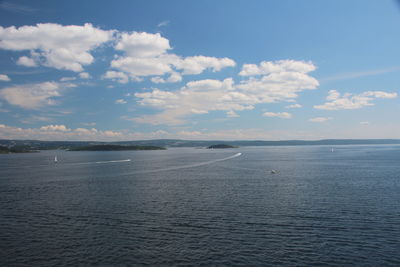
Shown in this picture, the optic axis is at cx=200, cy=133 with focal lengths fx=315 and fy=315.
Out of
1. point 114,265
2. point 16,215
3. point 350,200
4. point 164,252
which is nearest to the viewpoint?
point 114,265

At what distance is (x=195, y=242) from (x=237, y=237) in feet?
17.3

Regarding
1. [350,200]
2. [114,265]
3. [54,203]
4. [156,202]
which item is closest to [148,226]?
[114,265]

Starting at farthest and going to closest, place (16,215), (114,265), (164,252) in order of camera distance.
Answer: (16,215) < (164,252) < (114,265)

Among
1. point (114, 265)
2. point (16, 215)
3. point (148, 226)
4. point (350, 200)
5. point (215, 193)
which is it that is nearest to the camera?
point (114, 265)

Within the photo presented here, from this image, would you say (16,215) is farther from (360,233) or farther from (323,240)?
(360,233)

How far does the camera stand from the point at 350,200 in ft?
190

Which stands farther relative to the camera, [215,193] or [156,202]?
[215,193]

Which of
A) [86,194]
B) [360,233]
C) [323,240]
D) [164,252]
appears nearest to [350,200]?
[360,233]

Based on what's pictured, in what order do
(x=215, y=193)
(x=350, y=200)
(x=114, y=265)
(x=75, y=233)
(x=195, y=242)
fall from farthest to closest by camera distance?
(x=215, y=193)
(x=350, y=200)
(x=75, y=233)
(x=195, y=242)
(x=114, y=265)

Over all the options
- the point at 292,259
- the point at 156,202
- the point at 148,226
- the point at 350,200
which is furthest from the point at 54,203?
the point at 350,200

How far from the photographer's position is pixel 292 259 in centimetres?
3105

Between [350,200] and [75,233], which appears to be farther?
[350,200]

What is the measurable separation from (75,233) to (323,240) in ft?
99.4

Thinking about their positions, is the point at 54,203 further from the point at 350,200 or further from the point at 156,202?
the point at 350,200
